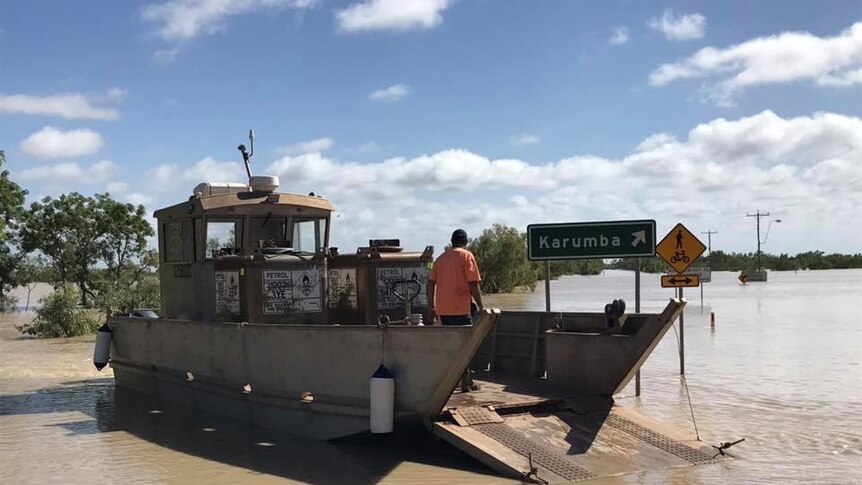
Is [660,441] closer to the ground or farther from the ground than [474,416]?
closer to the ground

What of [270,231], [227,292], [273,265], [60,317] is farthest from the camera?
[60,317]

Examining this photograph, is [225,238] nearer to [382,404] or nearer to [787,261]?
[382,404]

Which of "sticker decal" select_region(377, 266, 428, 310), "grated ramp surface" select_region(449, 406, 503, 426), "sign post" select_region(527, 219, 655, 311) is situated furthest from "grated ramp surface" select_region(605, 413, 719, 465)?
"sticker decal" select_region(377, 266, 428, 310)

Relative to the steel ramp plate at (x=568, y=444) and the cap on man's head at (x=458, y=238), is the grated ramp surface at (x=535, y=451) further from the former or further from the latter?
the cap on man's head at (x=458, y=238)

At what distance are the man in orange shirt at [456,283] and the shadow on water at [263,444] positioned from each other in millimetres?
1167

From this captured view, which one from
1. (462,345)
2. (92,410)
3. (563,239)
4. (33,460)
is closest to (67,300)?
(92,410)

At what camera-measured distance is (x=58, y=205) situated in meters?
36.8

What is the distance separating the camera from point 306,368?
8.20 m

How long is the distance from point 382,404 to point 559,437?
172 centimetres

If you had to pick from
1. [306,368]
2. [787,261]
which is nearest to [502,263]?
[306,368]

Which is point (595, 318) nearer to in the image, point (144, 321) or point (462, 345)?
point (462, 345)

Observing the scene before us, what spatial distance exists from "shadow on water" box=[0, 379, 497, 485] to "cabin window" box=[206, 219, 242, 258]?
7.19 feet

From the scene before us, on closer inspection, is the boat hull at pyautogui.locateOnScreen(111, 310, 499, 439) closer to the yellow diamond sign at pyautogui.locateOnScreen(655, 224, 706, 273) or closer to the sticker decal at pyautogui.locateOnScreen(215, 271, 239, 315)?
the sticker decal at pyautogui.locateOnScreen(215, 271, 239, 315)

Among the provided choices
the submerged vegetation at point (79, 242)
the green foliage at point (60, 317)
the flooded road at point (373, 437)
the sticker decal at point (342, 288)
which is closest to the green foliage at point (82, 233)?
the submerged vegetation at point (79, 242)
